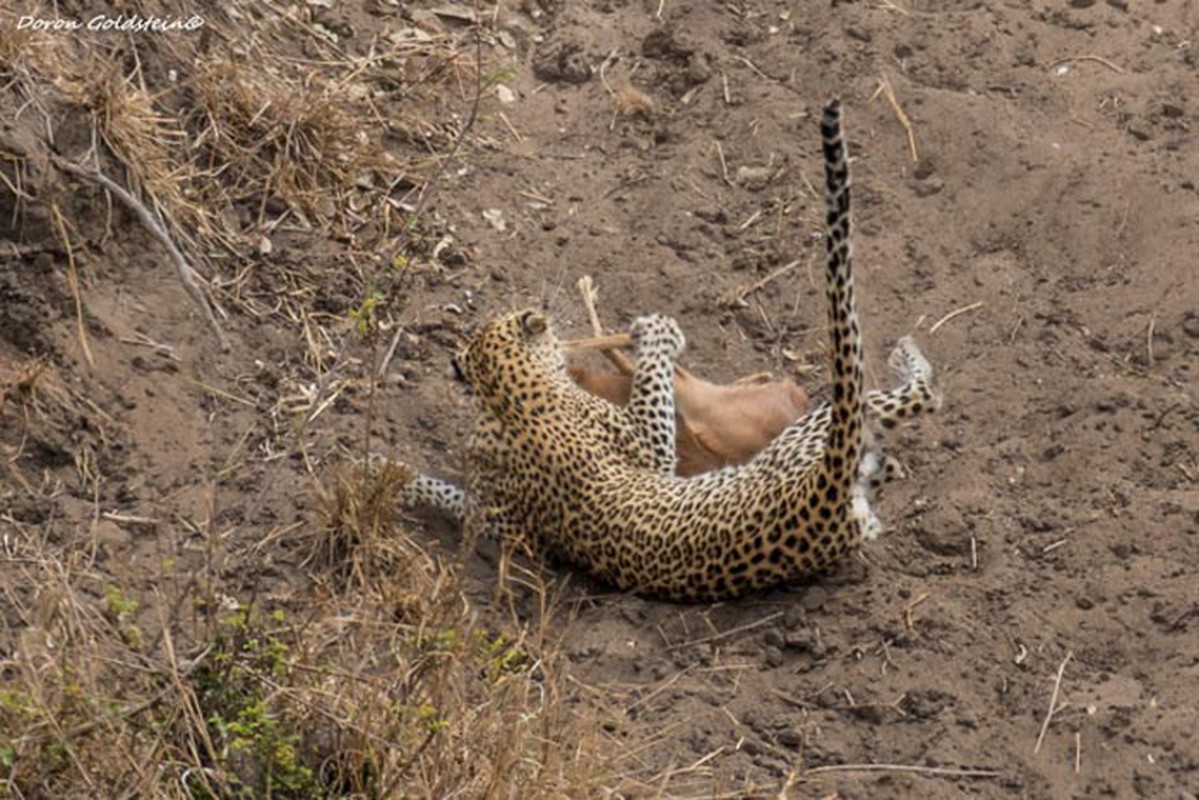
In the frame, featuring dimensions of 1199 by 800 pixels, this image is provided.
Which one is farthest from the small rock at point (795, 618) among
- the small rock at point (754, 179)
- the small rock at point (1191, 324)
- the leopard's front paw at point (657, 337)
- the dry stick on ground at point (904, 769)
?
the small rock at point (754, 179)

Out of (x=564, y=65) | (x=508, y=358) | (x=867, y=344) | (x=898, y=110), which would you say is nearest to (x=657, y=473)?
(x=508, y=358)

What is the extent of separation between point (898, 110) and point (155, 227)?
3.53m

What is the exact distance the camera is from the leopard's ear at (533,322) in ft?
28.1

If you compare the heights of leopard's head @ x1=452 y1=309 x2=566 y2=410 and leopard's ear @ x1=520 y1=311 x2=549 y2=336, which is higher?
leopard's ear @ x1=520 y1=311 x2=549 y2=336

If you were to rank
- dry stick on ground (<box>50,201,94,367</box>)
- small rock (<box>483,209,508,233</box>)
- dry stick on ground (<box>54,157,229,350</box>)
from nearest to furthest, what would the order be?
dry stick on ground (<box>54,157,229,350</box>)
dry stick on ground (<box>50,201,94,367</box>)
small rock (<box>483,209,508,233</box>)

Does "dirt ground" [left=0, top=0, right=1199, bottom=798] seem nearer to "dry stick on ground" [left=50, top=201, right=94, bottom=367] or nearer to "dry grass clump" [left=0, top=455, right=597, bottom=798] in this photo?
Result: "dry stick on ground" [left=50, top=201, right=94, bottom=367]

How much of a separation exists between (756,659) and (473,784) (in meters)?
1.66

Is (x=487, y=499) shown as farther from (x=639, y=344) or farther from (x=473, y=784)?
(x=473, y=784)

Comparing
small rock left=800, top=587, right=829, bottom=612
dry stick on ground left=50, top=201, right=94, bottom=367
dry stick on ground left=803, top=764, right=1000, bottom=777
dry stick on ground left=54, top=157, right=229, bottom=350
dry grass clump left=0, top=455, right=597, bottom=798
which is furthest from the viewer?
dry stick on ground left=50, top=201, right=94, bottom=367

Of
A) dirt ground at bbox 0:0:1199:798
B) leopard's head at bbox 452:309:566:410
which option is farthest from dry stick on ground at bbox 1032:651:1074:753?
leopard's head at bbox 452:309:566:410

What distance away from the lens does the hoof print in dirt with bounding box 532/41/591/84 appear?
33.8 ft

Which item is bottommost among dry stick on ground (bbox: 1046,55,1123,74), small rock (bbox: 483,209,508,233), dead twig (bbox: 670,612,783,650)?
small rock (bbox: 483,209,508,233)

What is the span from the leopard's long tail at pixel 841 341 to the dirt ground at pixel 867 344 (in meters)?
0.46

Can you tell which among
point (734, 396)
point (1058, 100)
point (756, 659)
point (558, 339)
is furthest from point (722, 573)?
point (1058, 100)
